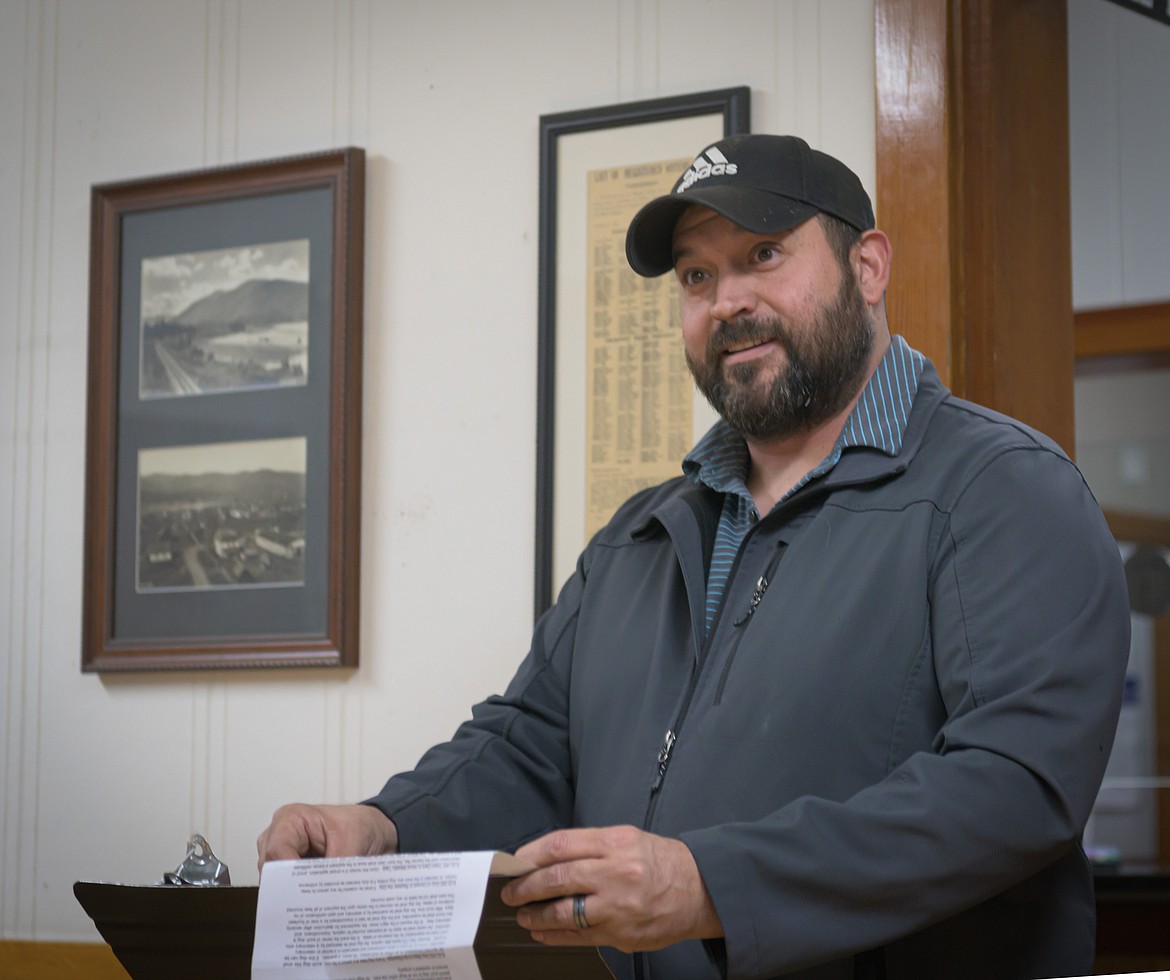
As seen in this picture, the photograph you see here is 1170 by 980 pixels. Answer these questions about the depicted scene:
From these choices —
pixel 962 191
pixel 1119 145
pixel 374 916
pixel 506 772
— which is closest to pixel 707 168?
pixel 962 191

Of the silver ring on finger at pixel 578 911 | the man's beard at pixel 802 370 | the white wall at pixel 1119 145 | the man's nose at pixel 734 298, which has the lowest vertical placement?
the silver ring on finger at pixel 578 911

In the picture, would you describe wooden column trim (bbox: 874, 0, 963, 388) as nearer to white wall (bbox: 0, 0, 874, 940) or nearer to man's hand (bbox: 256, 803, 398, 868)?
white wall (bbox: 0, 0, 874, 940)

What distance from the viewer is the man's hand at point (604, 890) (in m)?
1.17

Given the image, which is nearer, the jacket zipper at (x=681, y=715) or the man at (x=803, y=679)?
the man at (x=803, y=679)

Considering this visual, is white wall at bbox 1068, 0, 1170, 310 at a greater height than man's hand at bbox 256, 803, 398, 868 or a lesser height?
greater

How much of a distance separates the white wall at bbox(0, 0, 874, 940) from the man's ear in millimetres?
378

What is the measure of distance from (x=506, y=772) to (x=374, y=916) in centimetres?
66

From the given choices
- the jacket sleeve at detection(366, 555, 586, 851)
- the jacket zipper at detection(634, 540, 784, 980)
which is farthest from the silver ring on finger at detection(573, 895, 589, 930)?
the jacket sleeve at detection(366, 555, 586, 851)

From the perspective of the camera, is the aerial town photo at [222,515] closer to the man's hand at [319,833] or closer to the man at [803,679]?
the man at [803,679]

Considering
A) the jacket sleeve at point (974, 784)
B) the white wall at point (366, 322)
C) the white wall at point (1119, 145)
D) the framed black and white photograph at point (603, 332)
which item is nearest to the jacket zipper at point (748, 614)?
the jacket sleeve at point (974, 784)

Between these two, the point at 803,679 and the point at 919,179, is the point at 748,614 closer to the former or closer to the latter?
the point at 803,679

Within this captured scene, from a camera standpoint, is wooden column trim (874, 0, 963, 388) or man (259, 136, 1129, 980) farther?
wooden column trim (874, 0, 963, 388)

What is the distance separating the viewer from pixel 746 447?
6.09 feet

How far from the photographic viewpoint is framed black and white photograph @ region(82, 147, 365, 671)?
97.1 inches
